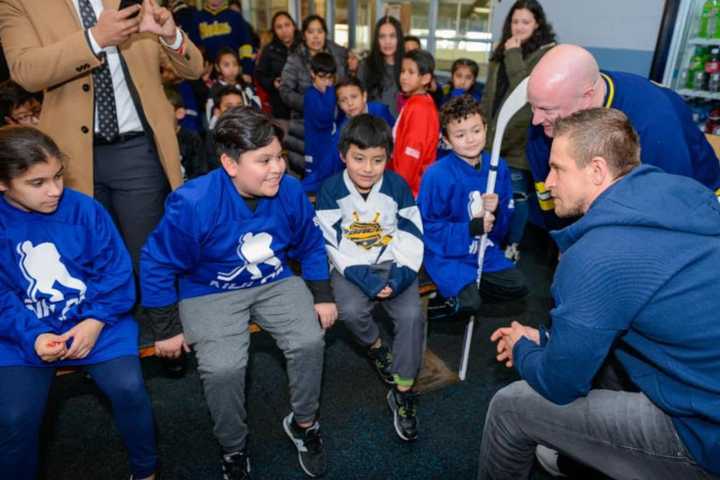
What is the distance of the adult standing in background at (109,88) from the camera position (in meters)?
1.67

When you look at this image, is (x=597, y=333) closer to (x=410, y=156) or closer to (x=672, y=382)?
(x=672, y=382)

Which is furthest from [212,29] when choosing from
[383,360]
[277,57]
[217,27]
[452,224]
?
[383,360]

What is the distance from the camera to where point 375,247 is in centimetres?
207

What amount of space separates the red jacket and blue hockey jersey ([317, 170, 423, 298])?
29.7 inches

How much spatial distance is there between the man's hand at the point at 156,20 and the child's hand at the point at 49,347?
3.64 feet

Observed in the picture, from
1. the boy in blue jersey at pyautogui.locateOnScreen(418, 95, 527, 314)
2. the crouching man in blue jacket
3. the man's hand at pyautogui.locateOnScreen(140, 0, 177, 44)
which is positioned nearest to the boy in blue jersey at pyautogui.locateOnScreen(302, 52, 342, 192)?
the boy in blue jersey at pyautogui.locateOnScreen(418, 95, 527, 314)

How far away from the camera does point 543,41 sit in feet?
9.82

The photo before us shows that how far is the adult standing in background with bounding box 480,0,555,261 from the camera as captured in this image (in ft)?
9.60

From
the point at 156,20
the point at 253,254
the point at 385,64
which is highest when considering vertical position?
the point at 156,20

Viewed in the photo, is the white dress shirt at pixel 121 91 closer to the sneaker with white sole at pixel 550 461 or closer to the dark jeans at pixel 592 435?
the dark jeans at pixel 592 435

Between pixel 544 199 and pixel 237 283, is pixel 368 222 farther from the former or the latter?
pixel 544 199

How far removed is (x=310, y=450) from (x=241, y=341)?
491 millimetres

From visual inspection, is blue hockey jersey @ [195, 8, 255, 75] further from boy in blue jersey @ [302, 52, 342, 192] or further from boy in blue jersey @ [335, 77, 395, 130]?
boy in blue jersey @ [335, 77, 395, 130]

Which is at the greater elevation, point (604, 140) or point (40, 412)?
point (604, 140)
